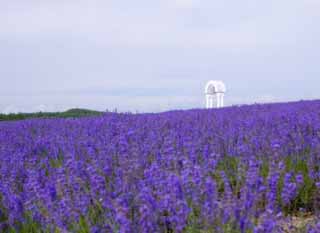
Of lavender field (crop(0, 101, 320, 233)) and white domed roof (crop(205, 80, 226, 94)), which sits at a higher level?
white domed roof (crop(205, 80, 226, 94))

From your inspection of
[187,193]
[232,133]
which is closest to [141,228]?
[187,193]

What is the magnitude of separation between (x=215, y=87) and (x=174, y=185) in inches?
431

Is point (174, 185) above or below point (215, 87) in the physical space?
below

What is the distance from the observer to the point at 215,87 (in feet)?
42.3

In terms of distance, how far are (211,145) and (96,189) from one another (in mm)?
1560

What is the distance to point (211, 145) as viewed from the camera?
3918 mm

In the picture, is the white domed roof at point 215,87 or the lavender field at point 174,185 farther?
the white domed roof at point 215,87

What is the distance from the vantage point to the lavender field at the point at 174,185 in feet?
6.55

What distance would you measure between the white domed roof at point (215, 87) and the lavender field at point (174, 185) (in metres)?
7.47

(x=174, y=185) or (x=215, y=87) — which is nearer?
(x=174, y=185)

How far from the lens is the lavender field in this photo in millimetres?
1997

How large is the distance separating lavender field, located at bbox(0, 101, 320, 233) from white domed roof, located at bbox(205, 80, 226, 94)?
7.47m

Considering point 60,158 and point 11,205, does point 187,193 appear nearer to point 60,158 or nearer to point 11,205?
point 11,205

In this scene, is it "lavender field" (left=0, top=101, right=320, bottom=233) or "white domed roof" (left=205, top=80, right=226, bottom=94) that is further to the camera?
"white domed roof" (left=205, top=80, right=226, bottom=94)
